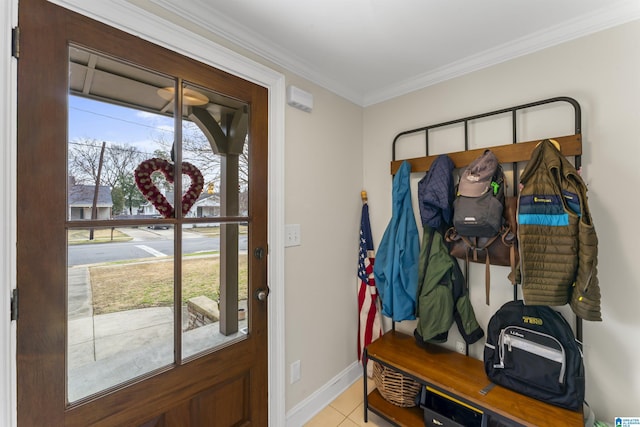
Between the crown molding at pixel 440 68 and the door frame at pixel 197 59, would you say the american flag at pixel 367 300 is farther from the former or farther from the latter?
the crown molding at pixel 440 68

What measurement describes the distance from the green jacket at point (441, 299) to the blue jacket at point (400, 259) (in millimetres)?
90

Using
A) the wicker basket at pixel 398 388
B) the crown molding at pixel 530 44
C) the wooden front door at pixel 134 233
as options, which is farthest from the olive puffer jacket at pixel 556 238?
the wooden front door at pixel 134 233

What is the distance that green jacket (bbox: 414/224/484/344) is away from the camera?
1617 millimetres

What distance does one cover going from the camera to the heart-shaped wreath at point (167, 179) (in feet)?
3.59

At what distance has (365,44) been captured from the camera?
1.52 meters

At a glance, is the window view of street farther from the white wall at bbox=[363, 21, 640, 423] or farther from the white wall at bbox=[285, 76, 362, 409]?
the white wall at bbox=[363, 21, 640, 423]

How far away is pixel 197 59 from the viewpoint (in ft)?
4.03

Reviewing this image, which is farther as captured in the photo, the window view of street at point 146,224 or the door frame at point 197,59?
the window view of street at point 146,224

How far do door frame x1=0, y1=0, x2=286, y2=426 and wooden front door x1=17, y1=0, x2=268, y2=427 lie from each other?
24 millimetres

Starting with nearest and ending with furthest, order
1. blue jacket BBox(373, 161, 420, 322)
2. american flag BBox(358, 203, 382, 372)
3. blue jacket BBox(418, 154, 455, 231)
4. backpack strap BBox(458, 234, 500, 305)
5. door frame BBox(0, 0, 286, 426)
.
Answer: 1. door frame BBox(0, 0, 286, 426)
2. backpack strap BBox(458, 234, 500, 305)
3. blue jacket BBox(418, 154, 455, 231)
4. blue jacket BBox(373, 161, 420, 322)
5. american flag BBox(358, 203, 382, 372)

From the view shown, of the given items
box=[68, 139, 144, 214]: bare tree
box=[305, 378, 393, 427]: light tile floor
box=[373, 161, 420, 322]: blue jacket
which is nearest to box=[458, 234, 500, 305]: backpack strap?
box=[373, 161, 420, 322]: blue jacket

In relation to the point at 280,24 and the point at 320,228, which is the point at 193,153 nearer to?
the point at 280,24

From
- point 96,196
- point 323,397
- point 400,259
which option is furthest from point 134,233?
point 323,397

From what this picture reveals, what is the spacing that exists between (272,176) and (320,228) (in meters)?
0.54
